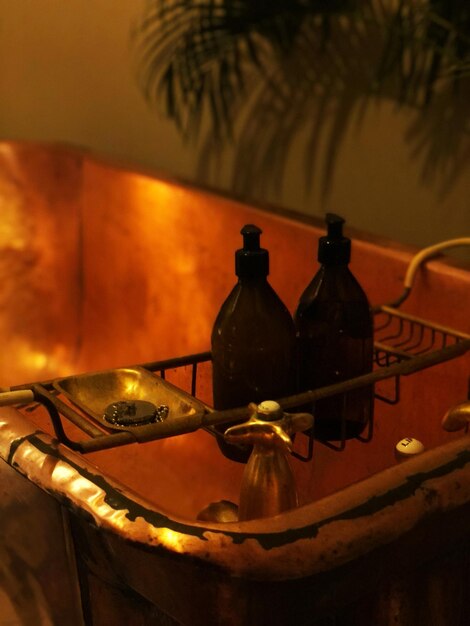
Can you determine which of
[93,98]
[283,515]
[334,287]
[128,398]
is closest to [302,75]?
[93,98]

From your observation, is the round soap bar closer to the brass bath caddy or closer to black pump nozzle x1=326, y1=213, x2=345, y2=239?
the brass bath caddy

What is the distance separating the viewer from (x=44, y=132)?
210cm

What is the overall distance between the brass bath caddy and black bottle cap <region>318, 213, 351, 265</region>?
11 centimetres

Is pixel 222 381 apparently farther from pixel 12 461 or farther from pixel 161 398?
pixel 12 461

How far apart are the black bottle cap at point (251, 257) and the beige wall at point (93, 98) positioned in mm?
876

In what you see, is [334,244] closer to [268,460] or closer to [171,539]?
[268,460]

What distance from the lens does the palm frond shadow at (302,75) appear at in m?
1.47

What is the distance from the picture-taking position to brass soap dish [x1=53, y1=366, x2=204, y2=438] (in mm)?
757

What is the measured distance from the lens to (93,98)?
2.04 meters

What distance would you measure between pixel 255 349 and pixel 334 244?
0.40 feet

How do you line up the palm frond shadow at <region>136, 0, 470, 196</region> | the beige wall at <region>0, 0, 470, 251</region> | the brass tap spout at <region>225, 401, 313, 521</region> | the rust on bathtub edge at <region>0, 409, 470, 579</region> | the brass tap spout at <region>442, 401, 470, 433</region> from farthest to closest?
the beige wall at <region>0, 0, 470, 251</region> → the palm frond shadow at <region>136, 0, 470, 196</region> → the brass tap spout at <region>442, 401, 470, 433</region> → the brass tap spout at <region>225, 401, 313, 521</region> → the rust on bathtub edge at <region>0, 409, 470, 579</region>

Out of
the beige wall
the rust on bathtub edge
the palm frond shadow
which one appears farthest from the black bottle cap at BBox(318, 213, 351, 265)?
the beige wall

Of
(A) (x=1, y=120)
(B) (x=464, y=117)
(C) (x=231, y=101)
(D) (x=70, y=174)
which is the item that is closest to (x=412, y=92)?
(B) (x=464, y=117)

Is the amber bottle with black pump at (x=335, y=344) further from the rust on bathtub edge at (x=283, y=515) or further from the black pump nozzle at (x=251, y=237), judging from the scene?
the rust on bathtub edge at (x=283, y=515)
